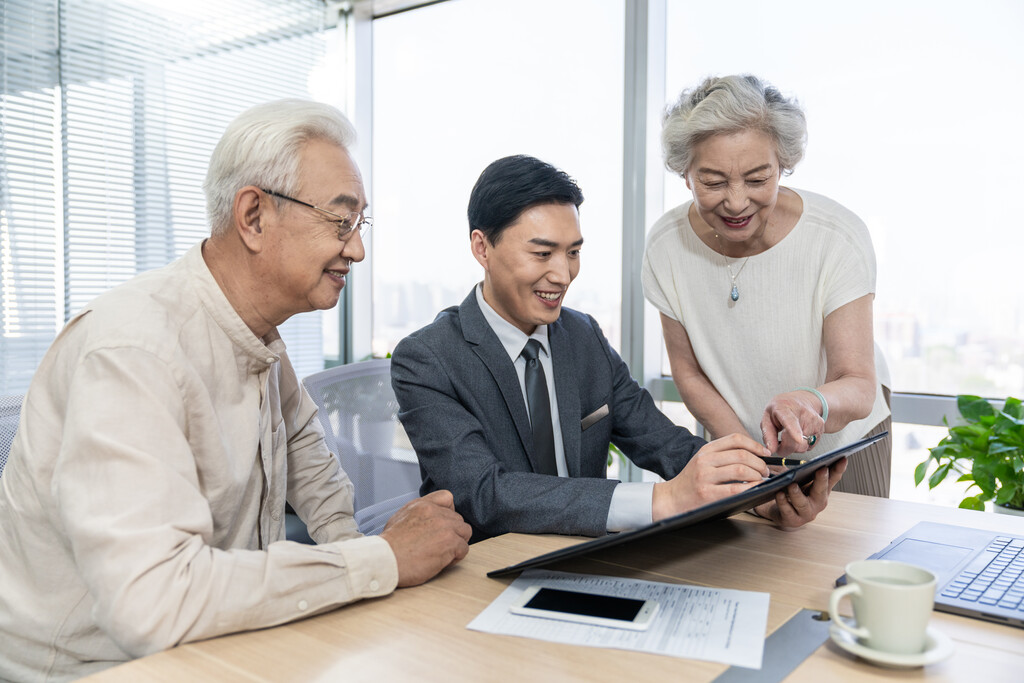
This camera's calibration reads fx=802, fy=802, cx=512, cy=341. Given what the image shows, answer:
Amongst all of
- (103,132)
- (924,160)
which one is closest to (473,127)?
(103,132)

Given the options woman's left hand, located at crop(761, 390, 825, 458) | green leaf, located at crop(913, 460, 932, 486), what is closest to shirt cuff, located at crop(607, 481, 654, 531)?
woman's left hand, located at crop(761, 390, 825, 458)

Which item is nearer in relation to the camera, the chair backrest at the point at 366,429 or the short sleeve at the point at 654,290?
the chair backrest at the point at 366,429

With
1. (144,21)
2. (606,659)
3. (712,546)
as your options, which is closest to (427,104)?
(144,21)

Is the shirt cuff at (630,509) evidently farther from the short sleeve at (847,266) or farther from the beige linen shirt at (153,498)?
the short sleeve at (847,266)

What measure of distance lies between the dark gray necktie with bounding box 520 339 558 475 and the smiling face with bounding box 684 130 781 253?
21.3 inches

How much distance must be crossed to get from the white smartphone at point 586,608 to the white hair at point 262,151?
0.71m

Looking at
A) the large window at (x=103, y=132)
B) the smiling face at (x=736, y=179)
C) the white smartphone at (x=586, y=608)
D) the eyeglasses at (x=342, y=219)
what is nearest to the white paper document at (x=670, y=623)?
the white smartphone at (x=586, y=608)

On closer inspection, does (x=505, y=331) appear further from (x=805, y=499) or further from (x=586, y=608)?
(x=586, y=608)

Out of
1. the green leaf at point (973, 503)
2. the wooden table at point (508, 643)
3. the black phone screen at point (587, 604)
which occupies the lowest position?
the green leaf at point (973, 503)

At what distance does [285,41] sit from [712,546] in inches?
146

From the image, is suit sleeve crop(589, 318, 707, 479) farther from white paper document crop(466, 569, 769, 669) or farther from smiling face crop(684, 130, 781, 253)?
white paper document crop(466, 569, 769, 669)

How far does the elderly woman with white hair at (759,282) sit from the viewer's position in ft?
5.88

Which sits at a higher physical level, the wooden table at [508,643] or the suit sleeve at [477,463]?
the suit sleeve at [477,463]

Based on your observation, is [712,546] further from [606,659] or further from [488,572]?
[606,659]
